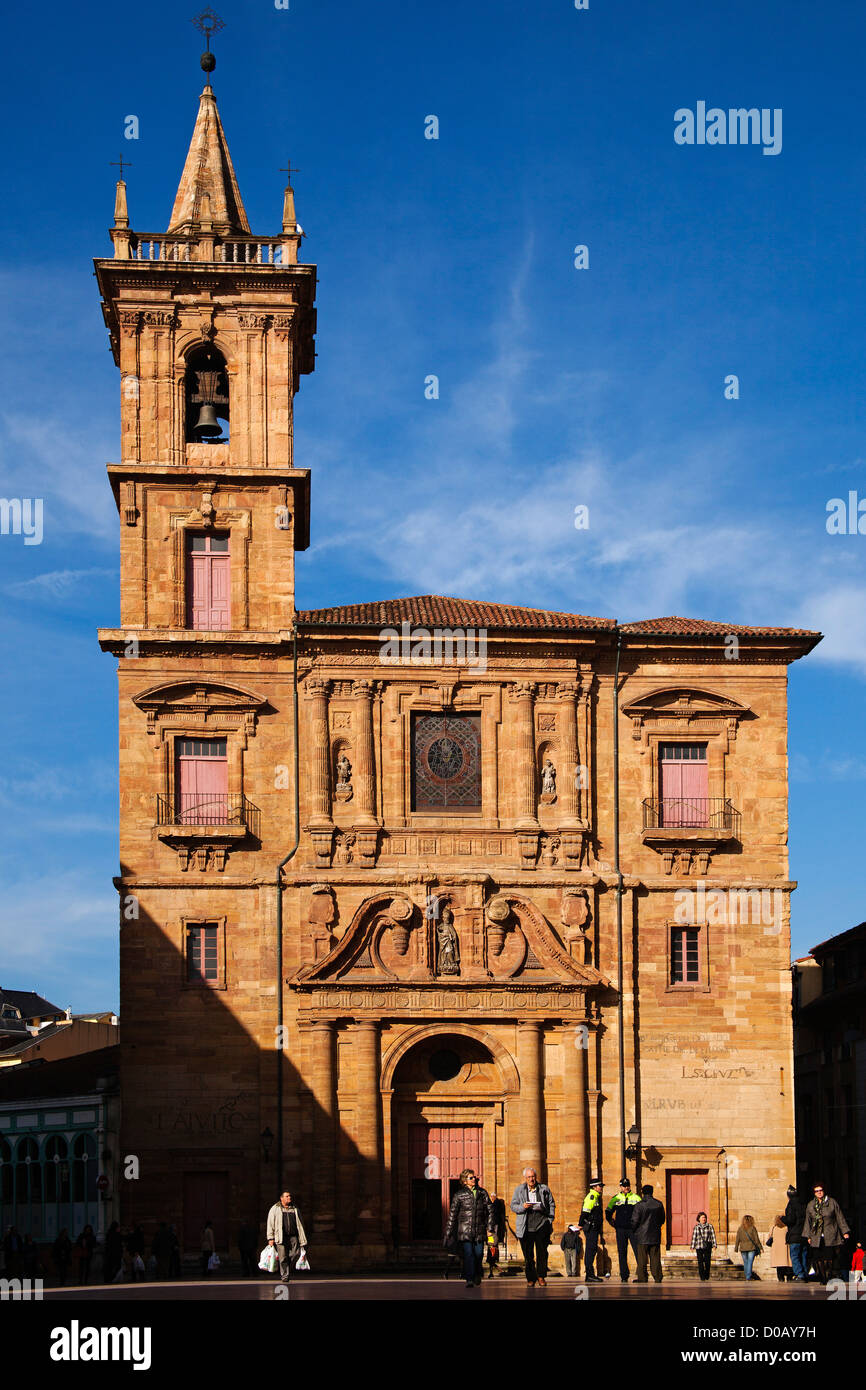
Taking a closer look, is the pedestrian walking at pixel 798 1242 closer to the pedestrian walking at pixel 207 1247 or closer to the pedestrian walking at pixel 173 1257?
the pedestrian walking at pixel 207 1247

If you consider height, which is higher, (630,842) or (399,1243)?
(630,842)

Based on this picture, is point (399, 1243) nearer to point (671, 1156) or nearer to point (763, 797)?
point (671, 1156)

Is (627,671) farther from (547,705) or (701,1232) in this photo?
(701,1232)

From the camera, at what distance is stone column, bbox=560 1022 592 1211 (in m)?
43.9

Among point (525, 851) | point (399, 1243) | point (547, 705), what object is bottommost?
point (399, 1243)

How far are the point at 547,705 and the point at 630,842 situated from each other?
395 centimetres

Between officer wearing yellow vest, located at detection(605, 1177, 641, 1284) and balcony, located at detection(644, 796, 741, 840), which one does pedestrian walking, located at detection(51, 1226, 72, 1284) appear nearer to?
officer wearing yellow vest, located at detection(605, 1177, 641, 1284)

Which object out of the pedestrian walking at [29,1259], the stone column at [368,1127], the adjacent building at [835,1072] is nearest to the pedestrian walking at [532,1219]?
the stone column at [368,1127]

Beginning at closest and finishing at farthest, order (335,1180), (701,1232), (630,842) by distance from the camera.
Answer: (701,1232), (335,1180), (630,842)

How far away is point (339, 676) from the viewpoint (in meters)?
46.2
